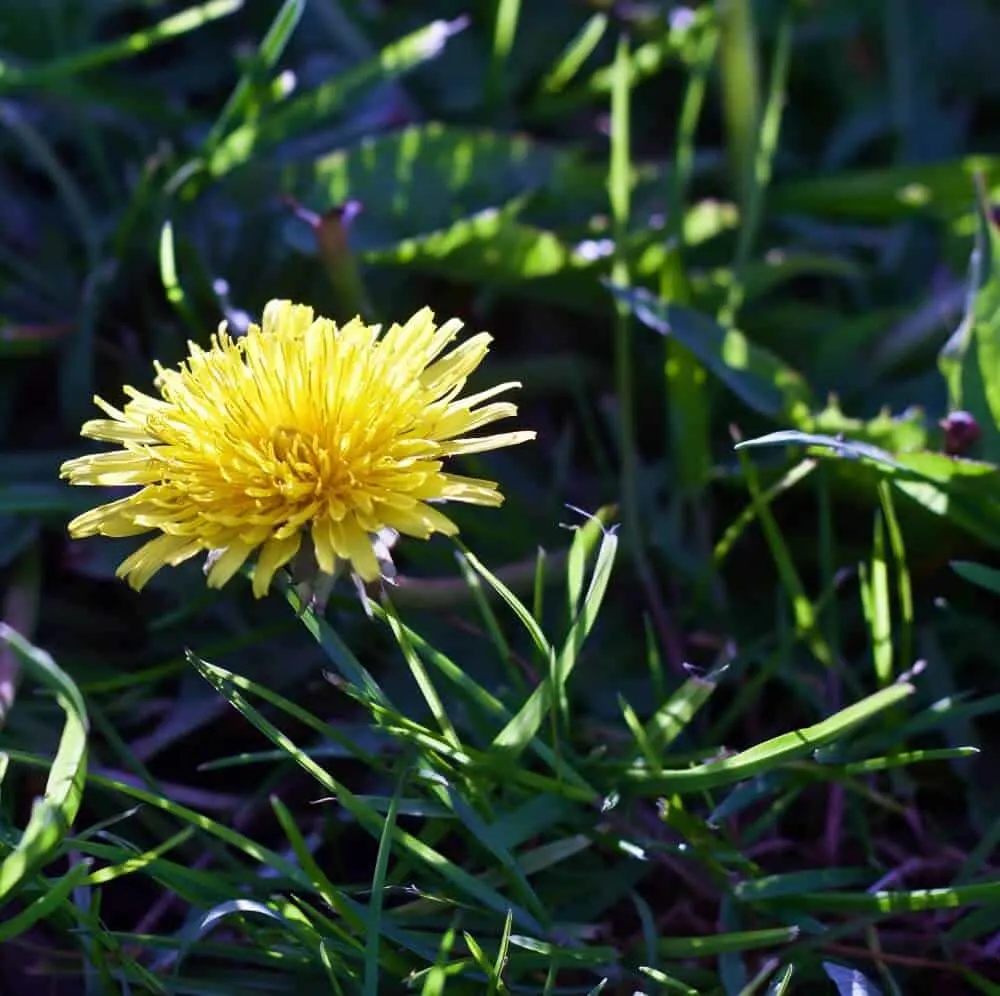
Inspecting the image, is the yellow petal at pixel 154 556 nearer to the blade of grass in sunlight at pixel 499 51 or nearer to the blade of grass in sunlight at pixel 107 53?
the blade of grass in sunlight at pixel 107 53

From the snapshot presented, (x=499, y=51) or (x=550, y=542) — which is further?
(x=499, y=51)

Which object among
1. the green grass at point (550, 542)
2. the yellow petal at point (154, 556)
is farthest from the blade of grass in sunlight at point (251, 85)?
the yellow petal at point (154, 556)

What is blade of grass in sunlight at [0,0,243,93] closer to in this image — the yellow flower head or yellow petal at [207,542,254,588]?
the yellow flower head

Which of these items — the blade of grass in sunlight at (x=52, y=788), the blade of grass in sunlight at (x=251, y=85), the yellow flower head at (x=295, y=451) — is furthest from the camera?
the blade of grass in sunlight at (x=251, y=85)

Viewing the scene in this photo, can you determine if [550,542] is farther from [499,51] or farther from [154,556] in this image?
[499,51]

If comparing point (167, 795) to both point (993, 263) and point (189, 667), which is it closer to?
point (189, 667)

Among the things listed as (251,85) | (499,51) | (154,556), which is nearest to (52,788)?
(154,556)
